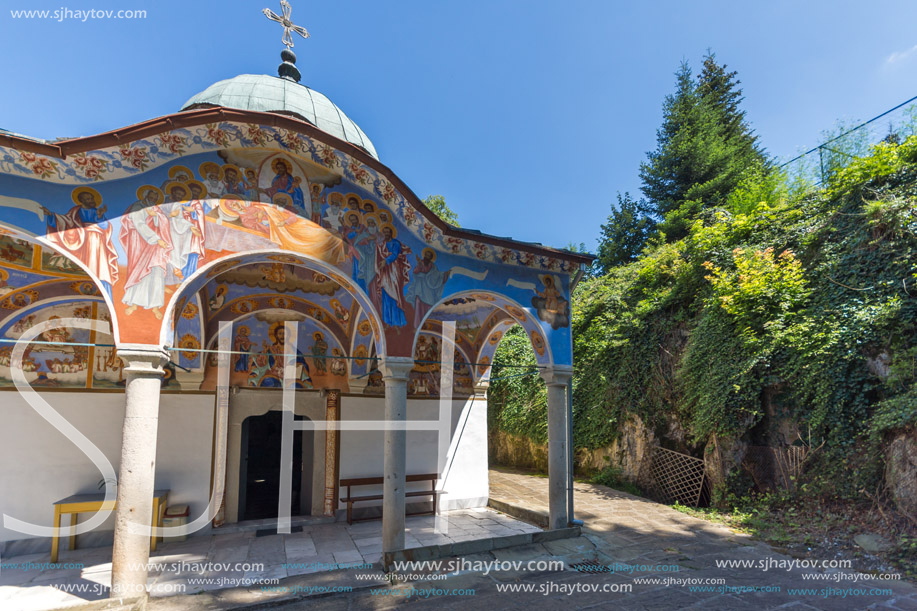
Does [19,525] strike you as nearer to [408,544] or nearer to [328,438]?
[328,438]

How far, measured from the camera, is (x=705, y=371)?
27.1ft

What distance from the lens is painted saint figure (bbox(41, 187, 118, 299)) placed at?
4348 mm

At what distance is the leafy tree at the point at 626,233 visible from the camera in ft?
54.1

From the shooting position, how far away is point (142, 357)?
14.5 feet

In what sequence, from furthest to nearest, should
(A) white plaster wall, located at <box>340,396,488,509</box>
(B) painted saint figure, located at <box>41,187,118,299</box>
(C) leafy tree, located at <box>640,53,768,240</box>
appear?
(C) leafy tree, located at <box>640,53,768,240</box>
(A) white plaster wall, located at <box>340,396,488,509</box>
(B) painted saint figure, located at <box>41,187,118,299</box>

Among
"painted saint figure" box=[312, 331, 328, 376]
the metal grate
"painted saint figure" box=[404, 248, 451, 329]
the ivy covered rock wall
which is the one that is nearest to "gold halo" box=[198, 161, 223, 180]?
"painted saint figure" box=[404, 248, 451, 329]

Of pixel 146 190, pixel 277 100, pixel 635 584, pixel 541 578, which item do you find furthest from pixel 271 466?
pixel 277 100

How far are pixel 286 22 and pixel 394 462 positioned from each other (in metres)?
8.69

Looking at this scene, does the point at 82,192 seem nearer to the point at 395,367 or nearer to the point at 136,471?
the point at 136,471

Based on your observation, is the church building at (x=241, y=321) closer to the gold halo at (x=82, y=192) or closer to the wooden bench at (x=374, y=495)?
the gold halo at (x=82, y=192)

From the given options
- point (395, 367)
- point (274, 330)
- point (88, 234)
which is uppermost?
point (88, 234)

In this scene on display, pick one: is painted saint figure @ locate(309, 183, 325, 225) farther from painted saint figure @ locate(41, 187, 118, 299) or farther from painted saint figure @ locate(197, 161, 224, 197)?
painted saint figure @ locate(41, 187, 118, 299)

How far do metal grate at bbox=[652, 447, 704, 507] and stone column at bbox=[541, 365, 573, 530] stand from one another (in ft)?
10.1

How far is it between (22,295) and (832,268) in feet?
39.3
